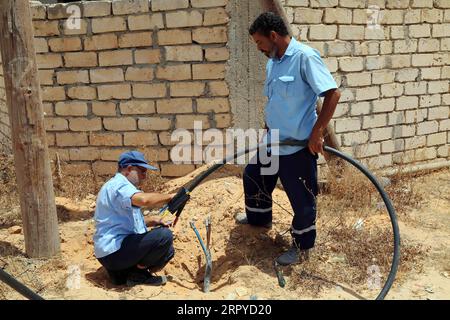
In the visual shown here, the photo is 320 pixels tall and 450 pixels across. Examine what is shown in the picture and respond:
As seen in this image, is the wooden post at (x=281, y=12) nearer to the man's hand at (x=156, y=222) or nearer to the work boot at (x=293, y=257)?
the work boot at (x=293, y=257)

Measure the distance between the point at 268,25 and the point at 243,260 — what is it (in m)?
2.04

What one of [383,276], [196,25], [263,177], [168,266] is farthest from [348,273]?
[196,25]

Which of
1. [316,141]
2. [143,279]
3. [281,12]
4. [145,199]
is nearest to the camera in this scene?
[145,199]

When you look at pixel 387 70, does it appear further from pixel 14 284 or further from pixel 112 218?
pixel 14 284

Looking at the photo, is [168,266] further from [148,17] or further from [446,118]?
[446,118]

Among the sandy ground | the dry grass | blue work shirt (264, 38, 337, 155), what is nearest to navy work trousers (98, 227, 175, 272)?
the sandy ground

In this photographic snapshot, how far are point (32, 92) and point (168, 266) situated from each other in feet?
6.40

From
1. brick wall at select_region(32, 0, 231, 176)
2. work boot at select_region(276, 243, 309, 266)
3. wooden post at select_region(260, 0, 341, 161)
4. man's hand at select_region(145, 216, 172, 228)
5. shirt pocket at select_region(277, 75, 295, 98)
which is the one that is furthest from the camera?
brick wall at select_region(32, 0, 231, 176)

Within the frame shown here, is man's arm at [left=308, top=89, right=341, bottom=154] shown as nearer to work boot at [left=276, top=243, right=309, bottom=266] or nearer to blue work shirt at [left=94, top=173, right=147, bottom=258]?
work boot at [left=276, top=243, right=309, bottom=266]

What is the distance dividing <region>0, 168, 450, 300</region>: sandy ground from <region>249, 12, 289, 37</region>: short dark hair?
73.1 inches

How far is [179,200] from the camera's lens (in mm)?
3279

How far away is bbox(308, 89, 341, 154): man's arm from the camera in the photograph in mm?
3121

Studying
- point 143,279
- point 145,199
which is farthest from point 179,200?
point 143,279

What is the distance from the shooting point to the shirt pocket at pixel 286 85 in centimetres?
324
